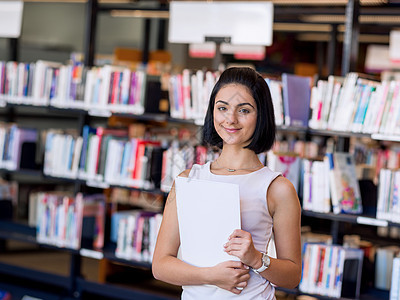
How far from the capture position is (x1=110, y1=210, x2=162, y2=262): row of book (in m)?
4.36

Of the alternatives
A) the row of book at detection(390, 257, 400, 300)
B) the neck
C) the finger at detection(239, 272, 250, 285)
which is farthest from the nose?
the row of book at detection(390, 257, 400, 300)

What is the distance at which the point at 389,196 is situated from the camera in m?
3.60

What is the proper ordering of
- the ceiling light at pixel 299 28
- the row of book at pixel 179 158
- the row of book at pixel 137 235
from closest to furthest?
the row of book at pixel 179 158 < the row of book at pixel 137 235 < the ceiling light at pixel 299 28

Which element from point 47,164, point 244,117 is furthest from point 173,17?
point 244,117

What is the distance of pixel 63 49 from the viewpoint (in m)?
Result: 10.5

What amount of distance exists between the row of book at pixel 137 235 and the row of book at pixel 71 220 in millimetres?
201

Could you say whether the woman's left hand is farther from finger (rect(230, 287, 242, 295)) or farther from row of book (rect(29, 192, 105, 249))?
row of book (rect(29, 192, 105, 249))

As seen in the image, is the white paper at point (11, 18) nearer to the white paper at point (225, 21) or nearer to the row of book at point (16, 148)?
the row of book at point (16, 148)

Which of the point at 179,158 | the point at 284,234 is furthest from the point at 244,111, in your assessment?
the point at 179,158

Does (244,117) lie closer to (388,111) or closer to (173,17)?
Result: (388,111)

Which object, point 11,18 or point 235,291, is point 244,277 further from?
point 11,18

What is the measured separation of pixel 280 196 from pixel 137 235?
8.44 feet

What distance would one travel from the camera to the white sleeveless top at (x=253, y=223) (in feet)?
6.42

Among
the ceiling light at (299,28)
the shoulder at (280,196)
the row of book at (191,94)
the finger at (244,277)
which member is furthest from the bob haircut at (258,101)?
the ceiling light at (299,28)
